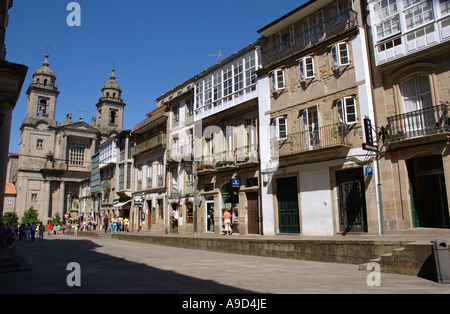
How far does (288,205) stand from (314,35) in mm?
9197

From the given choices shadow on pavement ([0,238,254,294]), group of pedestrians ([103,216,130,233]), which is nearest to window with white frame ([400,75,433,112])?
shadow on pavement ([0,238,254,294])

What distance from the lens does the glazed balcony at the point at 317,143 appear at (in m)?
16.3

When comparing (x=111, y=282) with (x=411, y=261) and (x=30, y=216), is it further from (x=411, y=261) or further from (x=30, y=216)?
(x=30, y=216)

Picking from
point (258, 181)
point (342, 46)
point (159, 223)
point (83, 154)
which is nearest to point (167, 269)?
point (258, 181)

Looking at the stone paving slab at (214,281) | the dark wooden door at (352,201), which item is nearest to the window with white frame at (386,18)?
the dark wooden door at (352,201)

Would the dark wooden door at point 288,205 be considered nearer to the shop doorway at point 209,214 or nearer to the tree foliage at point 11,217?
the shop doorway at point 209,214

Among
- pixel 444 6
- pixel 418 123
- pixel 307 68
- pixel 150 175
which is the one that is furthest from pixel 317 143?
pixel 150 175

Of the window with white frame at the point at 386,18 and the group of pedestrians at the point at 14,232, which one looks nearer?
the window with white frame at the point at 386,18

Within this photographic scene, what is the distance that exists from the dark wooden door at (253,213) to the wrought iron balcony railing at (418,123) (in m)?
9.08

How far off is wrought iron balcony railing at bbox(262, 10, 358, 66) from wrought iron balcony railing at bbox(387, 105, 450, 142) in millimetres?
5195

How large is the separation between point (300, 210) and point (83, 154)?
64668 mm

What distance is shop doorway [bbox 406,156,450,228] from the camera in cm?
1419
